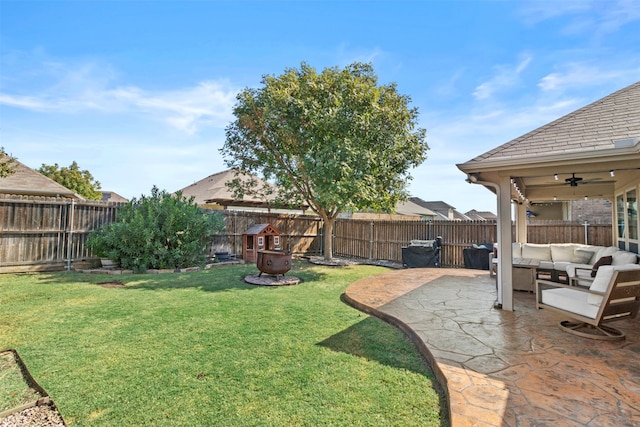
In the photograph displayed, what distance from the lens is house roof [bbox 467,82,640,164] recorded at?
4.16m

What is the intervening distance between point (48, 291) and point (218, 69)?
6761mm

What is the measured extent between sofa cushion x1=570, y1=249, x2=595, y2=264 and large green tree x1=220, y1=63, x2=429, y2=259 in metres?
5.20

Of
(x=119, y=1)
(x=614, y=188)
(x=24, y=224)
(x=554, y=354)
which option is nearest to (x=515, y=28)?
(x=614, y=188)

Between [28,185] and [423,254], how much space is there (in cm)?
1599

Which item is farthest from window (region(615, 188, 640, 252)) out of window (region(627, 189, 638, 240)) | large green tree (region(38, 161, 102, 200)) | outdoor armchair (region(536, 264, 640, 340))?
large green tree (region(38, 161, 102, 200))

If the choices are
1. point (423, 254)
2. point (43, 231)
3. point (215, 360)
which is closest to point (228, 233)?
point (43, 231)

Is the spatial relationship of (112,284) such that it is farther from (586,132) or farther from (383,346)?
(586,132)

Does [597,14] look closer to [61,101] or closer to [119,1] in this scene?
[119,1]

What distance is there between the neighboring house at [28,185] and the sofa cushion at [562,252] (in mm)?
18012

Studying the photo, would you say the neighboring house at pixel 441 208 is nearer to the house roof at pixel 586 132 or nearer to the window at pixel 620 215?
the window at pixel 620 215

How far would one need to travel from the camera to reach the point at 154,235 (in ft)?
28.6

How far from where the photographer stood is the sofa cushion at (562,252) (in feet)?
24.8

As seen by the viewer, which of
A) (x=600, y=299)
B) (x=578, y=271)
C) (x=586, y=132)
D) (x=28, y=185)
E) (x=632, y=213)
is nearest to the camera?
(x=600, y=299)

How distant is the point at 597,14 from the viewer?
6.07 metres
